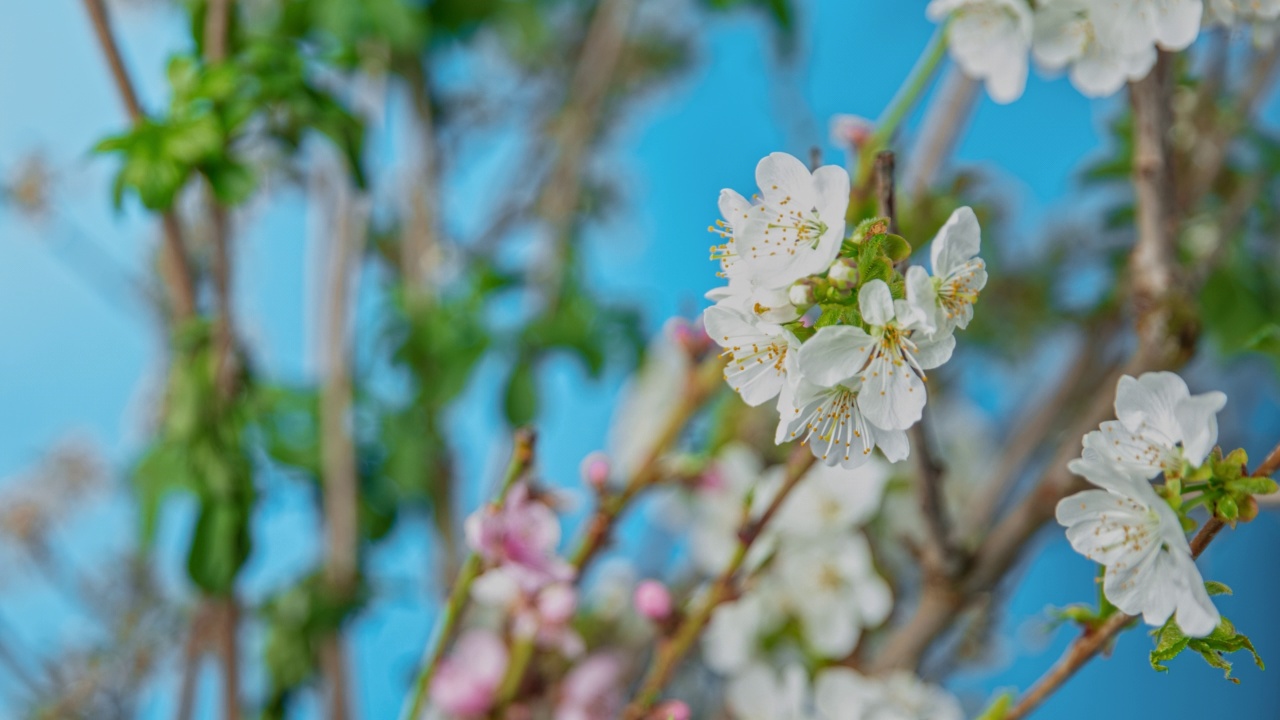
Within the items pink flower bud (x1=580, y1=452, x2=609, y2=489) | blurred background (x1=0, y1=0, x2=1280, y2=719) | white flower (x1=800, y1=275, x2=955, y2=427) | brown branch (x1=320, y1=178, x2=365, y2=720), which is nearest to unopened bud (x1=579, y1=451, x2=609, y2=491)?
pink flower bud (x1=580, y1=452, x2=609, y2=489)

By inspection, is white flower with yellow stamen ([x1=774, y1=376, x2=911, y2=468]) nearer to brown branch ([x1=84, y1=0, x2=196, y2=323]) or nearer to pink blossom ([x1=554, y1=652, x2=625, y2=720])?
pink blossom ([x1=554, y1=652, x2=625, y2=720])

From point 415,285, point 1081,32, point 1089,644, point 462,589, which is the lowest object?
point 1089,644

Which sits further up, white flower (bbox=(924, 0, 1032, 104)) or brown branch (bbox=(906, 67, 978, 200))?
brown branch (bbox=(906, 67, 978, 200))

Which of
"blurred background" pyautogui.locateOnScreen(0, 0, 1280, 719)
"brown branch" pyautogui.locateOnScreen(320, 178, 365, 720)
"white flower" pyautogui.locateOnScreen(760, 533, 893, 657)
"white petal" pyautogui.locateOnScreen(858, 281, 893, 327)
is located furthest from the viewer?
"brown branch" pyautogui.locateOnScreen(320, 178, 365, 720)

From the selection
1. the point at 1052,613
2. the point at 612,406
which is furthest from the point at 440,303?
the point at 612,406

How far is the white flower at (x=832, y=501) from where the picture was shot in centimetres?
55

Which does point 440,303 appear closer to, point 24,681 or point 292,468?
point 292,468

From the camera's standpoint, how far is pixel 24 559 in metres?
1.07

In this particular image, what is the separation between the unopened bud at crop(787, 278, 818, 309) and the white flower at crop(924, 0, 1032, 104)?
205 mm

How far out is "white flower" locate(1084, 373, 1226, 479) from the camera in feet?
0.88

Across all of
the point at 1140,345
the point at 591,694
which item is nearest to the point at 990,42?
the point at 1140,345

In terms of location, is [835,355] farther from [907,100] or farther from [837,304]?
[907,100]

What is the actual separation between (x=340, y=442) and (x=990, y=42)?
0.57 m

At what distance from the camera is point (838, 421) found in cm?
29
